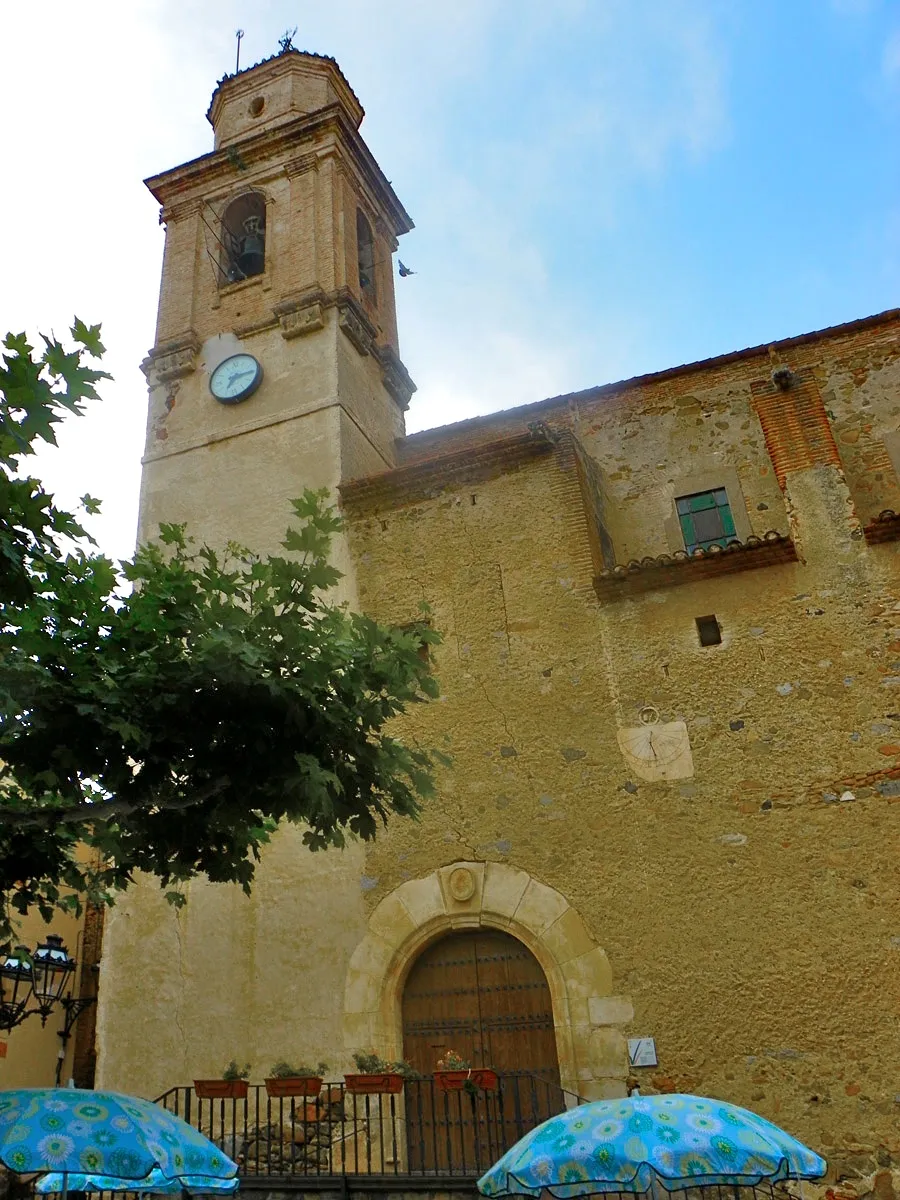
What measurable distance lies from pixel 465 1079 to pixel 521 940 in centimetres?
153

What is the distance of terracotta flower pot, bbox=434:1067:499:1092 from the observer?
7957 mm

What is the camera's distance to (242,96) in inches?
675

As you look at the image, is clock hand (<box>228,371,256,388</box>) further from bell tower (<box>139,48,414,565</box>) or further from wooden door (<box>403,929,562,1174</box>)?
wooden door (<box>403,929,562,1174</box>)

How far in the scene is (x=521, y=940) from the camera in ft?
30.3

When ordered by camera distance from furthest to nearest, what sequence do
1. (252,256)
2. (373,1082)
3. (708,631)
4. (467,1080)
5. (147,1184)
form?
(252,256), (708,631), (373,1082), (467,1080), (147,1184)

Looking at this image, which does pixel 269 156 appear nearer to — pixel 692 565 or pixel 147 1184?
pixel 692 565

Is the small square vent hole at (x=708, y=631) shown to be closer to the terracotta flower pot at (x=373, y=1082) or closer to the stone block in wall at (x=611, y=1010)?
the stone block in wall at (x=611, y=1010)

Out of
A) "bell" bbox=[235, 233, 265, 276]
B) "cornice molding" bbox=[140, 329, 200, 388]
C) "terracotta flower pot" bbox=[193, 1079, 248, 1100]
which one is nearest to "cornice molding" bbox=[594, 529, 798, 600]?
"terracotta flower pot" bbox=[193, 1079, 248, 1100]

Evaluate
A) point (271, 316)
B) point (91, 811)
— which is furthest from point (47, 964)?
point (271, 316)

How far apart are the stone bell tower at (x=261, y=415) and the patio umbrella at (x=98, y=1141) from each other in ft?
6.98

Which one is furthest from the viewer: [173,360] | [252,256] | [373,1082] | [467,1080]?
[252,256]

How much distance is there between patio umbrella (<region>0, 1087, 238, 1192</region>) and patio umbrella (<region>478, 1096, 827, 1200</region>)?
1643mm

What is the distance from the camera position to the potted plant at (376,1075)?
8148mm

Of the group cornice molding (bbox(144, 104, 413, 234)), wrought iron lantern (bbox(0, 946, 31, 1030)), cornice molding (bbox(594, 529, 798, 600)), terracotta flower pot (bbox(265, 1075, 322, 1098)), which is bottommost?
terracotta flower pot (bbox(265, 1075, 322, 1098))
